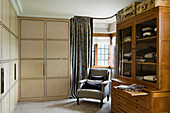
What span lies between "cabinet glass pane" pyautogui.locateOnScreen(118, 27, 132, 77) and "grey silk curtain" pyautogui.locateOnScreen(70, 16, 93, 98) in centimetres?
176

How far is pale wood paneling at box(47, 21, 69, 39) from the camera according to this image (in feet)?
16.1

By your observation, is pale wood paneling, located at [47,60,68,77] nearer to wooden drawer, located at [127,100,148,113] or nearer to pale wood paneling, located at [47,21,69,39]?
pale wood paneling, located at [47,21,69,39]

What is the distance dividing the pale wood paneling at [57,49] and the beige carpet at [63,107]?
1.33m

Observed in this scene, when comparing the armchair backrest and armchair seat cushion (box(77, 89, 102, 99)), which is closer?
armchair seat cushion (box(77, 89, 102, 99))

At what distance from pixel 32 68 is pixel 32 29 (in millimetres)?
1117

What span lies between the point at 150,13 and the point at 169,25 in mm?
343

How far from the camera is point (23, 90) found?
4.80 metres

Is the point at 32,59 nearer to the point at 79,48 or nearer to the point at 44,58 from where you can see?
the point at 44,58

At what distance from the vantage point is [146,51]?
282cm

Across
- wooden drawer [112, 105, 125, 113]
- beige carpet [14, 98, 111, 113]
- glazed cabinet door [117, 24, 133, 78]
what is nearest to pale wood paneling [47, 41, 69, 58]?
beige carpet [14, 98, 111, 113]

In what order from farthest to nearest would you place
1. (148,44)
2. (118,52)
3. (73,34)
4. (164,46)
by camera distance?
(73,34) < (118,52) < (148,44) < (164,46)

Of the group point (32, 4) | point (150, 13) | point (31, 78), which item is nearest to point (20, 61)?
point (31, 78)

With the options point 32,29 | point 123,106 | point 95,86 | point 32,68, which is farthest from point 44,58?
point 123,106

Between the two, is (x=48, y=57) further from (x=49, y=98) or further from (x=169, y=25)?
(x=169, y=25)
